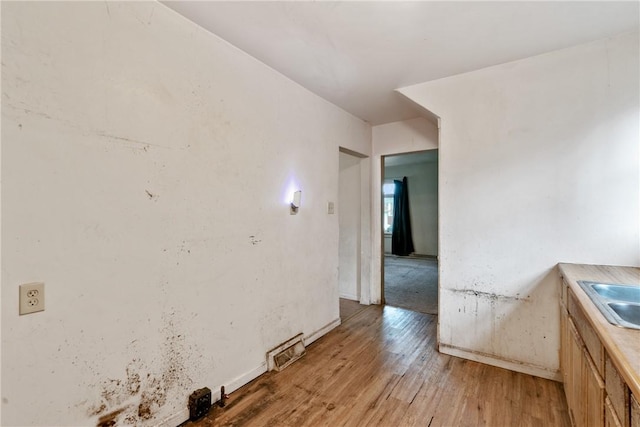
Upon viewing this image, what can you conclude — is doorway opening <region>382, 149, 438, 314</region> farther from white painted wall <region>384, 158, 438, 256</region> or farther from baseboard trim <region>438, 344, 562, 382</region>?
baseboard trim <region>438, 344, 562, 382</region>

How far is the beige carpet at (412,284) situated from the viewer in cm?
409

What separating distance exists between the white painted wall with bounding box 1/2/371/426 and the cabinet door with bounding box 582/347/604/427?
198 centimetres

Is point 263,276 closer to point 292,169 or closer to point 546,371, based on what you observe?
point 292,169

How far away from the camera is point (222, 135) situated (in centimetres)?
203

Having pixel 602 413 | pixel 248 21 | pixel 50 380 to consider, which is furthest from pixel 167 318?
pixel 602 413

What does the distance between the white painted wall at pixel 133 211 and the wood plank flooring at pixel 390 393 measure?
307mm

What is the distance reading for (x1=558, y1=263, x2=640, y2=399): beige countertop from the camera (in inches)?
32.8

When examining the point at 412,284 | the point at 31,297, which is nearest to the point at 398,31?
the point at 31,297

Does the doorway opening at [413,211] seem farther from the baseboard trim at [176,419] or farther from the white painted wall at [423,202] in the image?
the baseboard trim at [176,419]

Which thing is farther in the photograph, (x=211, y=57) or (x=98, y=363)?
(x=211, y=57)

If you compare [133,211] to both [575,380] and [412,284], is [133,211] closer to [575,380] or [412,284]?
[575,380]

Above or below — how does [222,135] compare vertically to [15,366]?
above

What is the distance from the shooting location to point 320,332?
10.1 feet

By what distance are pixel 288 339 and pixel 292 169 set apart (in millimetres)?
1555
